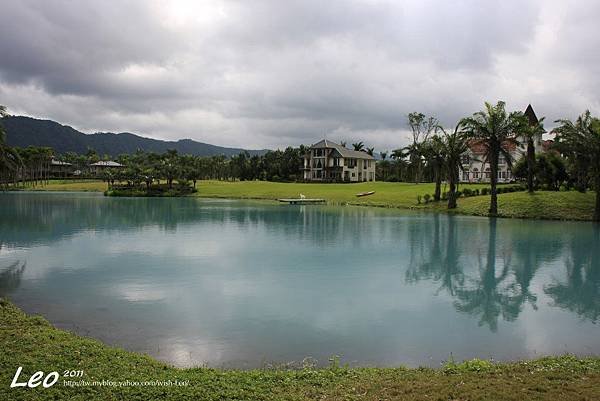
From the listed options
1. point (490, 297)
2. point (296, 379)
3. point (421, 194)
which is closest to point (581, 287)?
point (490, 297)

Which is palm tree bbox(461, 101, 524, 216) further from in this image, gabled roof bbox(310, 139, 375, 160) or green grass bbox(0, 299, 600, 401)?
gabled roof bbox(310, 139, 375, 160)

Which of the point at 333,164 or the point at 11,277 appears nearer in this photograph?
the point at 11,277

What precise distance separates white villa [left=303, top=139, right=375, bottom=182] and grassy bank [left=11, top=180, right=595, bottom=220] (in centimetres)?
2141

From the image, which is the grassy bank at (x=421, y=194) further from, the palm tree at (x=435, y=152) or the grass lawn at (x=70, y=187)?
the grass lawn at (x=70, y=187)

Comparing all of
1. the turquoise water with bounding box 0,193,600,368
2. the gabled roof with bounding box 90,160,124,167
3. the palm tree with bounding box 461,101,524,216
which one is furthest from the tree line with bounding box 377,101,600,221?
the gabled roof with bounding box 90,160,124,167

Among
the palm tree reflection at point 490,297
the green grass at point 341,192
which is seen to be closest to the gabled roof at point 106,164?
the green grass at point 341,192

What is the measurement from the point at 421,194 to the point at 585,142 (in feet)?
81.0

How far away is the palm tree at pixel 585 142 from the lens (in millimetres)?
42188

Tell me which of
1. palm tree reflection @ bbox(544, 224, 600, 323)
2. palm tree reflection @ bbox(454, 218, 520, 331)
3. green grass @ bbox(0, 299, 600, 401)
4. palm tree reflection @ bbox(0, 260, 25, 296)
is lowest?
palm tree reflection @ bbox(454, 218, 520, 331)

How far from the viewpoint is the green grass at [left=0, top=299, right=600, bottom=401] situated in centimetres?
725

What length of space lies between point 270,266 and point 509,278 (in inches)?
367

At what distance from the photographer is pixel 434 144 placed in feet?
178

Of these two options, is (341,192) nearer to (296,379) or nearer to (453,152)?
(453,152)

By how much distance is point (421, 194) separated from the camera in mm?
65062
